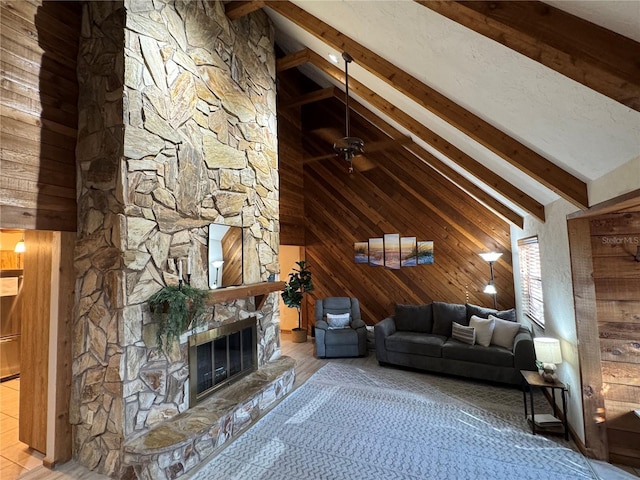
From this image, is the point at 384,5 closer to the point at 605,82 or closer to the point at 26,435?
the point at 605,82

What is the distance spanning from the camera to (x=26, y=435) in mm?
2926

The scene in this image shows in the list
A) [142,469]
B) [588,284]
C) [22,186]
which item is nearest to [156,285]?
[22,186]

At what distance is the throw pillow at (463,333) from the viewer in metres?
4.61

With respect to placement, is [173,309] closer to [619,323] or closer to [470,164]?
[470,164]

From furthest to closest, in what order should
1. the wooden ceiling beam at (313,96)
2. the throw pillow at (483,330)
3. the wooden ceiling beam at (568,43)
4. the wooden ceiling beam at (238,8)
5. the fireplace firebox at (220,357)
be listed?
the wooden ceiling beam at (313,96) < the throw pillow at (483,330) < the wooden ceiling beam at (238,8) < the fireplace firebox at (220,357) < the wooden ceiling beam at (568,43)

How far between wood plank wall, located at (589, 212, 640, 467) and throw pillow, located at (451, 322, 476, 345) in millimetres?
1974

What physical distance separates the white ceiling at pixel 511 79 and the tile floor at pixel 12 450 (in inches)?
183

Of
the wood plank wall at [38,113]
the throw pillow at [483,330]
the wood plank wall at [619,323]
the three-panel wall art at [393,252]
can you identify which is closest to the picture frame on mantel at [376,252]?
the three-panel wall art at [393,252]

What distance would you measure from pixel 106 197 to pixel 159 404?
196 centimetres

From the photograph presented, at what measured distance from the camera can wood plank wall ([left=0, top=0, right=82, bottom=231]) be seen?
241 cm

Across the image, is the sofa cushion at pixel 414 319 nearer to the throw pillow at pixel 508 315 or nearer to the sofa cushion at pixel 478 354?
the sofa cushion at pixel 478 354

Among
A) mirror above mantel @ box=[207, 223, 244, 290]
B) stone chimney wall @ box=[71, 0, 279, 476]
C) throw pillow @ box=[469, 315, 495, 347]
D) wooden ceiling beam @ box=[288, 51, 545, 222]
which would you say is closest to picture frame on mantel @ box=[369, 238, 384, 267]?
throw pillow @ box=[469, 315, 495, 347]

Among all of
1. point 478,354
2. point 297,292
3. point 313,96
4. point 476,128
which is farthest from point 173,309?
point 313,96

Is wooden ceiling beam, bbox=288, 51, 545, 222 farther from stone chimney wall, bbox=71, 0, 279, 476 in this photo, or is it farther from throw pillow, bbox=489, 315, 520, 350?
stone chimney wall, bbox=71, 0, 279, 476
